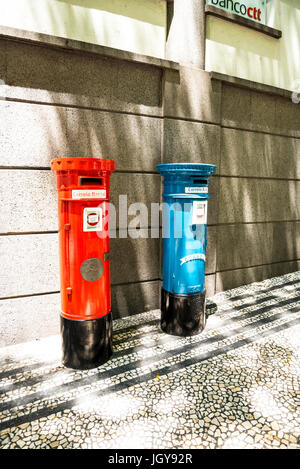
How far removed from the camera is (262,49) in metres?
5.00

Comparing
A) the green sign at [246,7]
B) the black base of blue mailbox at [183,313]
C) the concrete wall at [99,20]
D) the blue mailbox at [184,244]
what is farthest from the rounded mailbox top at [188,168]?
the green sign at [246,7]

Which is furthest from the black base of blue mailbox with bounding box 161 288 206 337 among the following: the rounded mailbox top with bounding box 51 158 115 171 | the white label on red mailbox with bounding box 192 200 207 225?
the rounded mailbox top with bounding box 51 158 115 171

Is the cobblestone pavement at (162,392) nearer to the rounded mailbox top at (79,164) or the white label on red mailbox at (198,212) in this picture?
the white label on red mailbox at (198,212)

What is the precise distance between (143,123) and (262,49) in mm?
2679

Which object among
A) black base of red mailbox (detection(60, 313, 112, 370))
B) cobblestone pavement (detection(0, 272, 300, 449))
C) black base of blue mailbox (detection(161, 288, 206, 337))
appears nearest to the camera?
cobblestone pavement (detection(0, 272, 300, 449))

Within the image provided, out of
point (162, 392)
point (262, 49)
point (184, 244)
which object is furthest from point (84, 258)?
point (262, 49)

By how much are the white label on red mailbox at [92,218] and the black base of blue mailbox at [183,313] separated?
4.10 feet

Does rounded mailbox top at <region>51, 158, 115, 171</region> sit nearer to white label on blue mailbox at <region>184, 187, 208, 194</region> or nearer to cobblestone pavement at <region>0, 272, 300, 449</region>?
white label on blue mailbox at <region>184, 187, 208, 194</region>

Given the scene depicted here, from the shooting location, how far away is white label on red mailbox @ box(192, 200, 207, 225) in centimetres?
324

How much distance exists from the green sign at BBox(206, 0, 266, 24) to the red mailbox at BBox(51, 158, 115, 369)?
3377 millimetres

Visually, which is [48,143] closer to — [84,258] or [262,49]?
[84,258]

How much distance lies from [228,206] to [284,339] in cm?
208
